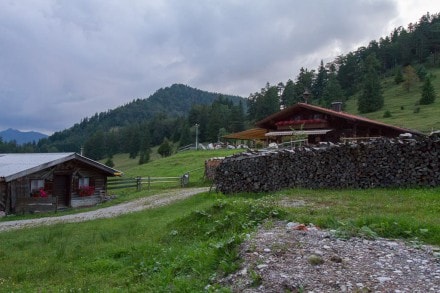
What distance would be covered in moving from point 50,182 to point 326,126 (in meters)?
22.2

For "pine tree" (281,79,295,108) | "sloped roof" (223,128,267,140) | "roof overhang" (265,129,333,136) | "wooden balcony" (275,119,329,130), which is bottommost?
"roof overhang" (265,129,333,136)

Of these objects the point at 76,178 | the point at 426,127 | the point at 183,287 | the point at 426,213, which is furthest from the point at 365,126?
the point at 183,287

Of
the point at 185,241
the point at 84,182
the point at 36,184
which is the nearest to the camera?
the point at 185,241

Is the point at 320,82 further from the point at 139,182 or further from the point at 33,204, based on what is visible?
the point at 33,204

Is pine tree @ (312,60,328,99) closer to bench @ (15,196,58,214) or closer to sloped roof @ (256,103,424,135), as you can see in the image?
sloped roof @ (256,103,424,135)

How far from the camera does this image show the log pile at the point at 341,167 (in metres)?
14.4

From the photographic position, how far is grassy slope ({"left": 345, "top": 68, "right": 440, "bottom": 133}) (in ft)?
172

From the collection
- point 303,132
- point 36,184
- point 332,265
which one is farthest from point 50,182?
point 332,265

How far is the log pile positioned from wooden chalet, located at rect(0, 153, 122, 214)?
14.4 metres

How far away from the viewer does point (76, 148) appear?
158375mm

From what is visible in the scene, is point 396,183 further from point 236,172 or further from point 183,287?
point 183,287

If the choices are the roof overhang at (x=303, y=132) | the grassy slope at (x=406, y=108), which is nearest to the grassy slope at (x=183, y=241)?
the roof overhang at (x=303, y=132)

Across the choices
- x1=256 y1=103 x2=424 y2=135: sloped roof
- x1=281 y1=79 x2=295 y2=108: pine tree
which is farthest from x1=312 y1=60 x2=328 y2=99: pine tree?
x1=256 y1=103 x2=424 y2=135: sloped roof

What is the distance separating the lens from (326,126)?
34.6 meters
